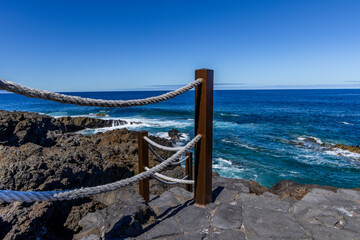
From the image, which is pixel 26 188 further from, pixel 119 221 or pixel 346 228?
pixel 346 228

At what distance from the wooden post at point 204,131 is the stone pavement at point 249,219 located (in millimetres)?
221

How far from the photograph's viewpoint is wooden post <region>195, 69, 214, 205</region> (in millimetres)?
2277

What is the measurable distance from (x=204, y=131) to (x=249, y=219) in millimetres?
1036

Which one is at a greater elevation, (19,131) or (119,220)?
(119,220)

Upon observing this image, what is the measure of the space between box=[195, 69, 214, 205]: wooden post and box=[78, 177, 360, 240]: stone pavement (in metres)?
0.22

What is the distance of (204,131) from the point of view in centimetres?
234

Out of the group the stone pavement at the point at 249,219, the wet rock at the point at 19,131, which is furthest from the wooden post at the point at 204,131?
the wet rock at the point at 19,131

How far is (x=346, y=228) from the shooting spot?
2.11 metres

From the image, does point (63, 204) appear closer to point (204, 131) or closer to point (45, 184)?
point (45, 184)

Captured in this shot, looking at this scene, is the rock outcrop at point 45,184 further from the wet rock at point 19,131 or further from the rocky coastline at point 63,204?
the wet rock at point 19,131

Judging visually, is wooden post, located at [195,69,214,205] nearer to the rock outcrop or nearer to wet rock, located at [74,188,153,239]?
wet rock, located at [74,188,153,239]

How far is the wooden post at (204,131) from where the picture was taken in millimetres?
2277

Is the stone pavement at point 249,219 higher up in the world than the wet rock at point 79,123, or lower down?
higher up

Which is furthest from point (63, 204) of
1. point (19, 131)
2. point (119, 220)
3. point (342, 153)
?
point (342, 153)
